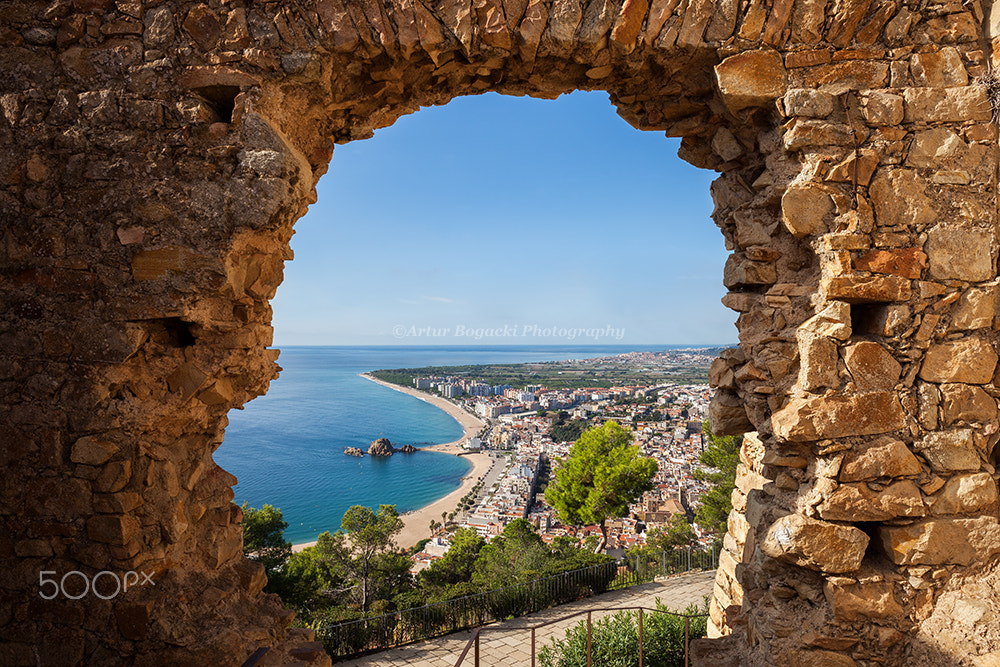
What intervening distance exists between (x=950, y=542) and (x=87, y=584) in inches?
172

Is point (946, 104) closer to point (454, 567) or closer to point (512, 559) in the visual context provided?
point (512, 559)

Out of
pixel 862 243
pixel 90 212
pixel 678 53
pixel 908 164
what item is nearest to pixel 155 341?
pixel 90 212

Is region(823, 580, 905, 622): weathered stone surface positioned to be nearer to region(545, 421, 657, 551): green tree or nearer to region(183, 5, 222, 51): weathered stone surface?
region(183, 5, 222, 51): weathered stone surface

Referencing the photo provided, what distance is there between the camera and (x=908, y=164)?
2502 mm

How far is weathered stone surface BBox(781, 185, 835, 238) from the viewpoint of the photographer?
2.53 m

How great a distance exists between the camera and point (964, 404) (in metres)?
2.41

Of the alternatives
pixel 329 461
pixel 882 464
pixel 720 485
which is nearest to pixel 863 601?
pixel 882 464

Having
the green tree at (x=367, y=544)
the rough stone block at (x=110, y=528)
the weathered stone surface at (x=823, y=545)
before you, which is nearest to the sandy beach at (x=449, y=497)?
the green tree at (x=367, y=544)

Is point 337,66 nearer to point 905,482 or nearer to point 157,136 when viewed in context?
point 157,136

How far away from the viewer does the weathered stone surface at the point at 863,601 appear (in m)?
2.32

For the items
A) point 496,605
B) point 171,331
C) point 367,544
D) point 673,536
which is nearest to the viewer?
point 171,331

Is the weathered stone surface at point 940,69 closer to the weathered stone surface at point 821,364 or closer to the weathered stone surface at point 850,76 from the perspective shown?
the weathered stone surface at point 850,76

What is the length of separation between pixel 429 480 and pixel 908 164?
30.9 m

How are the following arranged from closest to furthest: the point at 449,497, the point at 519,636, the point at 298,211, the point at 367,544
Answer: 1. the point at 298,211
2. the point at 519,636
3. the point at 367,544
4. the point at 449,497
